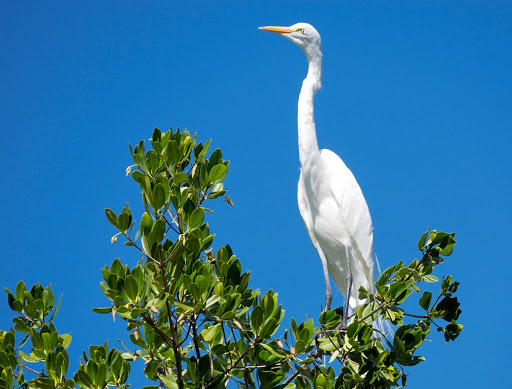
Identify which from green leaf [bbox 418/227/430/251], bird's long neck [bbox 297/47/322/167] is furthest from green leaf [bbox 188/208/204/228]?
bird's long neck [bbox 297/47/322/167]

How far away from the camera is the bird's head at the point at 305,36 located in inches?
250

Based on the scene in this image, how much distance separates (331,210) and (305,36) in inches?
70.1

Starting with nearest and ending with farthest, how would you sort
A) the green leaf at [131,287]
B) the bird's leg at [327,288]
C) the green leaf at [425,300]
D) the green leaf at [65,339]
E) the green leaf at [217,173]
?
the green leaf at [131,287] < the green leaf at [65,339] < the green leaf at [217,173] < the green leaf at [425,300] < the bird's leg at [327,288]

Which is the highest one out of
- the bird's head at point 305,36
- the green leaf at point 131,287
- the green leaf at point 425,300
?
the bird's head at point 305,36

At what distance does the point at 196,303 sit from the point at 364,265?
3666 millimetres

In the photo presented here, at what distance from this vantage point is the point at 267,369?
11.2ft

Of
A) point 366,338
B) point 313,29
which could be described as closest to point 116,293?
point 366,338

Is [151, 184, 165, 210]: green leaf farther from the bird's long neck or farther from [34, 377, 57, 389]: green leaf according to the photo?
the bird's long neck

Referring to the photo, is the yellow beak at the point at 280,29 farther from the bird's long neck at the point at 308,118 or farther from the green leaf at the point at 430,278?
the green leaf at the point at 430,278

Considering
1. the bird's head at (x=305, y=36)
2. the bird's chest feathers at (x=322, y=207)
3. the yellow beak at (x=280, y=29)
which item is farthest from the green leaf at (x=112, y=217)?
the yellow beak at (x=280, y=29)

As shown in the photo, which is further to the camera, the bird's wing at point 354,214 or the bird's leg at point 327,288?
the bird's wing at point 354,214

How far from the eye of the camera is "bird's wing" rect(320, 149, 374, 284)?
630 centimetres

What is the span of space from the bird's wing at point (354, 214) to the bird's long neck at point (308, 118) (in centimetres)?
34

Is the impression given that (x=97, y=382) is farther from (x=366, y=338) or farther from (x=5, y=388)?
(x=366, y=338)
